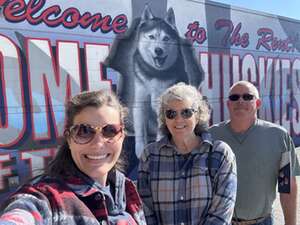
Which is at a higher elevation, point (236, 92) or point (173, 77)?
point (173, 77)

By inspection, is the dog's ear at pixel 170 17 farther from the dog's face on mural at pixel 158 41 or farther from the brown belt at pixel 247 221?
the brown belt at pixel 247 221

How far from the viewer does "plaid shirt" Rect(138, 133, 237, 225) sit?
6.40 ft

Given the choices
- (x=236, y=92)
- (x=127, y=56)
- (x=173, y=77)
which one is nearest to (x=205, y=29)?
(x=173, y=77)

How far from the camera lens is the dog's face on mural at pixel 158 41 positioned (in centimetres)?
642

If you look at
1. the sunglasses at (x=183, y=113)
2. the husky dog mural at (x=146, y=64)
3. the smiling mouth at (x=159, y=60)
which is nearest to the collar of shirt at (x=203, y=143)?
the sunglasses at (x=183, y=113)

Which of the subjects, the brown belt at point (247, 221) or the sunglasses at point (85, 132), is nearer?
the sunglasses at point (85, 132)

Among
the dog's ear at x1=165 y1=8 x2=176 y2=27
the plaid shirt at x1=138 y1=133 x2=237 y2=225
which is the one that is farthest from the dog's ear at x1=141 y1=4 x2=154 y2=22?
the plaid shirt at x1=138 y1=133 x2=237 y2=225

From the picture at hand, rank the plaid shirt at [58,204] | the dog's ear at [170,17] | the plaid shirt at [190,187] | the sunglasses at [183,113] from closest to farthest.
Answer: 1. the plaid shirt at [58,204]
2. the plaid shirt at [190,187]
3. the sunglasses at [183,113]
4. the dog's ear at [170,17]

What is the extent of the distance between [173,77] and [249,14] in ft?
10.4

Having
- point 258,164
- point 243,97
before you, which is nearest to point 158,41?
point 243,97

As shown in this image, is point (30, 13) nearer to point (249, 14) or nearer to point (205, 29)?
point (205, 29)

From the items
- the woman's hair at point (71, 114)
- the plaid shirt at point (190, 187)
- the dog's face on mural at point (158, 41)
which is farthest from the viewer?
the dog's face on mural at point (158, 41)

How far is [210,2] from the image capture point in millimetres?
7707

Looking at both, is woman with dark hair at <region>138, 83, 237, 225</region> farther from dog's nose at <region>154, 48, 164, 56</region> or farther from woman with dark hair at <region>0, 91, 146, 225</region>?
dog's nose at <region>154, 48, 164, 56</region>
